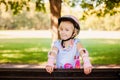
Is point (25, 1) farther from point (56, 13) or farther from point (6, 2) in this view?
point (56, 13)

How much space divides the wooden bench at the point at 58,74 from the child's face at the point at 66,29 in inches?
21.2

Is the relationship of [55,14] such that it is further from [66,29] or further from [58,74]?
[58,74]

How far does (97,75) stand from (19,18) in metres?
85.4

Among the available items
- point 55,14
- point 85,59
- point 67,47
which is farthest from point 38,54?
point 85,59

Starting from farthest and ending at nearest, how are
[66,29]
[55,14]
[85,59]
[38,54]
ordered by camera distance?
[38,54]
[55,14]
[66,29]
[85,59]

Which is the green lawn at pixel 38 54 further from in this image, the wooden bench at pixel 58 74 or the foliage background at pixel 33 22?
the foliage background at pixel 33 22

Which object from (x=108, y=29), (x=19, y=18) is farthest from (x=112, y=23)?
(x=19, y=18)

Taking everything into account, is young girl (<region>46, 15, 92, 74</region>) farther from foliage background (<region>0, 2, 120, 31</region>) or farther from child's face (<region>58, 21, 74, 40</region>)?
foliage background (<region>0, 2, 120, 31</region>)

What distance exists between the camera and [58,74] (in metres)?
2.98

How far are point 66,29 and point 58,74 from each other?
610mm

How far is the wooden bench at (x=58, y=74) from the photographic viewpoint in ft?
9.62

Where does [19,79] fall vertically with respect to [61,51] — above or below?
below

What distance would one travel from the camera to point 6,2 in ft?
51.3

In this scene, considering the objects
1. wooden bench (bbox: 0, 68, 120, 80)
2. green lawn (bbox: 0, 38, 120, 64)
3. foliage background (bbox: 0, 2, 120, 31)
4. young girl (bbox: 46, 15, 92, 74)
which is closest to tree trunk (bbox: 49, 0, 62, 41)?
green lawn (bbox: 0, 38, 120, 64)
